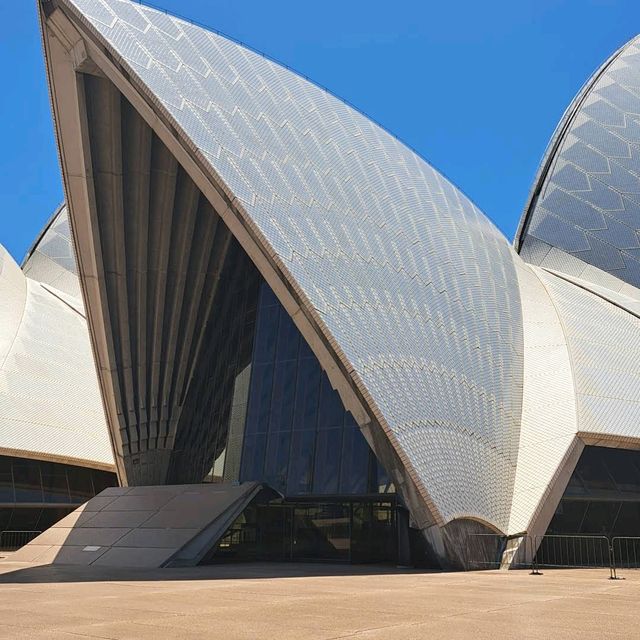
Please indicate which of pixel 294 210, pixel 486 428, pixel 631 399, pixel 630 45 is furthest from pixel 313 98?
pixel 630 45

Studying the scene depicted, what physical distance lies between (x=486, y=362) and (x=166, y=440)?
10930 mm

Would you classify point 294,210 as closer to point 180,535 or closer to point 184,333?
point 180,535

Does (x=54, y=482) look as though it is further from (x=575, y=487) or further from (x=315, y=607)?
(x=315, y=607)

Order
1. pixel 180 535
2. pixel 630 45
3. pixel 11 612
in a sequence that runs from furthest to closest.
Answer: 1. pixel 630 45
2. pixel 180 535
3. pixel 11 612

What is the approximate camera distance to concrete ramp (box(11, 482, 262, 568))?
1752 cm

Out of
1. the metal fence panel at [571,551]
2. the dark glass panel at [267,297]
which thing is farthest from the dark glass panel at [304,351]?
the metal fence panel at [571,551]

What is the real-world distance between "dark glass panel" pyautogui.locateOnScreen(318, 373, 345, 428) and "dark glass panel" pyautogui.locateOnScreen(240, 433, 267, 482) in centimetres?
195

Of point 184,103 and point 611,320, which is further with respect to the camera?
point 611,320

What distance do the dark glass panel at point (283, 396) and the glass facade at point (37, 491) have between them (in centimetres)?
932

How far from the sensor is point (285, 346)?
23.0 m

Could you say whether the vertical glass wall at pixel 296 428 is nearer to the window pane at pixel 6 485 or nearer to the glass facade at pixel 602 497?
the glass facade at pixel 602 497

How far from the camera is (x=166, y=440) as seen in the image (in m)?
25.0

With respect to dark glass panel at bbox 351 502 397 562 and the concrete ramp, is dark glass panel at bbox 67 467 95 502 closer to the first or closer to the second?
the concrete ramp

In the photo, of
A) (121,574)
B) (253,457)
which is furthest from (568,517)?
(121,574)
